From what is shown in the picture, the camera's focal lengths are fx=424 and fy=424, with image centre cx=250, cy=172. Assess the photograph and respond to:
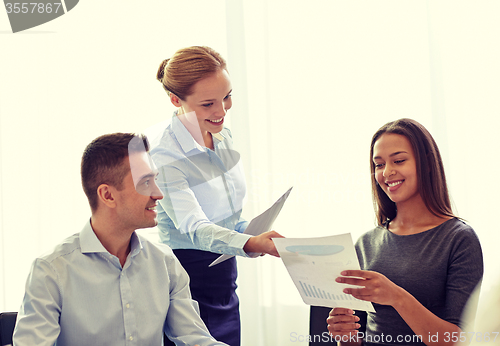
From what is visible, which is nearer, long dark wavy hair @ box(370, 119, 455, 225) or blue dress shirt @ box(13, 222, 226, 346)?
blue dress shirt @ box(13, 222, 226, 346)

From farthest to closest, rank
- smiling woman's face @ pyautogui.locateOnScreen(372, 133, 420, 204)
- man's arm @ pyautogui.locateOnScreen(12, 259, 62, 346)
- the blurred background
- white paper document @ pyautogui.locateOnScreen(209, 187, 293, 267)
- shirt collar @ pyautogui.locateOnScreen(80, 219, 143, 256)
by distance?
the blurred background < smiling woman's face @ pyautogui.locateOnScreen(372, 133, 420, 204) < white paper document @ pyautogui.locateOnScreen(209, 187, 293, 267) < shirt collar @ pyautogui.locateOnScreen(80, 219, 143, 256) < man's arm @ pyautogui.locateOnScreen(12, 259, 62, 346)

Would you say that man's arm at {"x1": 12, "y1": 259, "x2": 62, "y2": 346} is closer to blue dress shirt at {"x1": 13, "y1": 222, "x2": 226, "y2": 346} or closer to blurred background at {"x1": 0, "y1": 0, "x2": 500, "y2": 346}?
blue dress shirt at {"x1": 13, "y1": 222, "x2": 226, "y2": 346}

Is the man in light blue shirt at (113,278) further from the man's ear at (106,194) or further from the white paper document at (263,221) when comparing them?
the white paper document at (263,221)

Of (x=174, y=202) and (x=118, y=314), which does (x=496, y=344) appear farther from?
(x=174, y=202)

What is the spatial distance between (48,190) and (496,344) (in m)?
2.52

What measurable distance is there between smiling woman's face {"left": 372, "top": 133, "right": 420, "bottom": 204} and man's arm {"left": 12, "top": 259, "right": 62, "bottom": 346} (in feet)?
3.27

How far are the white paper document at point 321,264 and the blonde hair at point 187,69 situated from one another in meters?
0.61

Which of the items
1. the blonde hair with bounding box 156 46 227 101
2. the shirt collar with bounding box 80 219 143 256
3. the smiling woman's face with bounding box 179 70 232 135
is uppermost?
the blonde hair with bounding box 156 46 227 101

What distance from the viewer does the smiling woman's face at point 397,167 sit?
1.32 m

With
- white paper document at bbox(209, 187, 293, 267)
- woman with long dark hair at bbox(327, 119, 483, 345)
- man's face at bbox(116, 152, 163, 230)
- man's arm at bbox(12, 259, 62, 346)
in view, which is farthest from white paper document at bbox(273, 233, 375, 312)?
man's arm at bbox(12, 259, 62, 346)

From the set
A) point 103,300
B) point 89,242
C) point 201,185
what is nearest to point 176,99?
point 201,185

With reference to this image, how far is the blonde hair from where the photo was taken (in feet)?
4.29

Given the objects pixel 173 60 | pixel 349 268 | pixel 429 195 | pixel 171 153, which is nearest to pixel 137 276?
pixel 171 153

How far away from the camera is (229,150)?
1.53m
